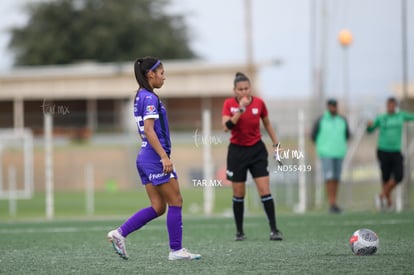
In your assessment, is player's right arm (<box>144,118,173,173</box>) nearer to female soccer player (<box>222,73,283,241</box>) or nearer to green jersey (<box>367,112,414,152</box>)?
female soccer player (<box>222,73,283,241</box>)

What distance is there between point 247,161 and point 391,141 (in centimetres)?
685

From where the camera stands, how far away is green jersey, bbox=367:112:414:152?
17688mm

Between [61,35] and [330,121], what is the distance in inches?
2119

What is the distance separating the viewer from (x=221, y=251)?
10.1 meters

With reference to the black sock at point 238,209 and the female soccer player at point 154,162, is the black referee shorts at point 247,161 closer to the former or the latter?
the black sock at point 238,209

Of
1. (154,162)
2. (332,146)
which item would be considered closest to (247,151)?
(154,162)

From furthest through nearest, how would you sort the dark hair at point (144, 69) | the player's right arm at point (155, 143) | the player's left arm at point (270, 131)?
the player's left arm at point (270, 131) < the dark hair at point (144, 69) < the player's right arm at point (155, 143)

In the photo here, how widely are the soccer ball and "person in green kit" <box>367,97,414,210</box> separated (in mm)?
8498

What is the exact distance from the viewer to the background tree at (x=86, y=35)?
68562 mm

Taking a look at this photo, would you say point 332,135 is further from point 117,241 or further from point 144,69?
point 117,241

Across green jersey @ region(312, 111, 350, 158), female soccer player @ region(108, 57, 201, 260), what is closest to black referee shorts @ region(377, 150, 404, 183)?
green jersey @ region(312, 111, 350, 158)

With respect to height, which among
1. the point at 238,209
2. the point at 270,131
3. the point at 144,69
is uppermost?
the point at 144,69

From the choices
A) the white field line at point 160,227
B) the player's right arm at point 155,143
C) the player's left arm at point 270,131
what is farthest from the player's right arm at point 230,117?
the white field line at point 160,227

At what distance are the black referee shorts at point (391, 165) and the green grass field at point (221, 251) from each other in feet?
9.33
